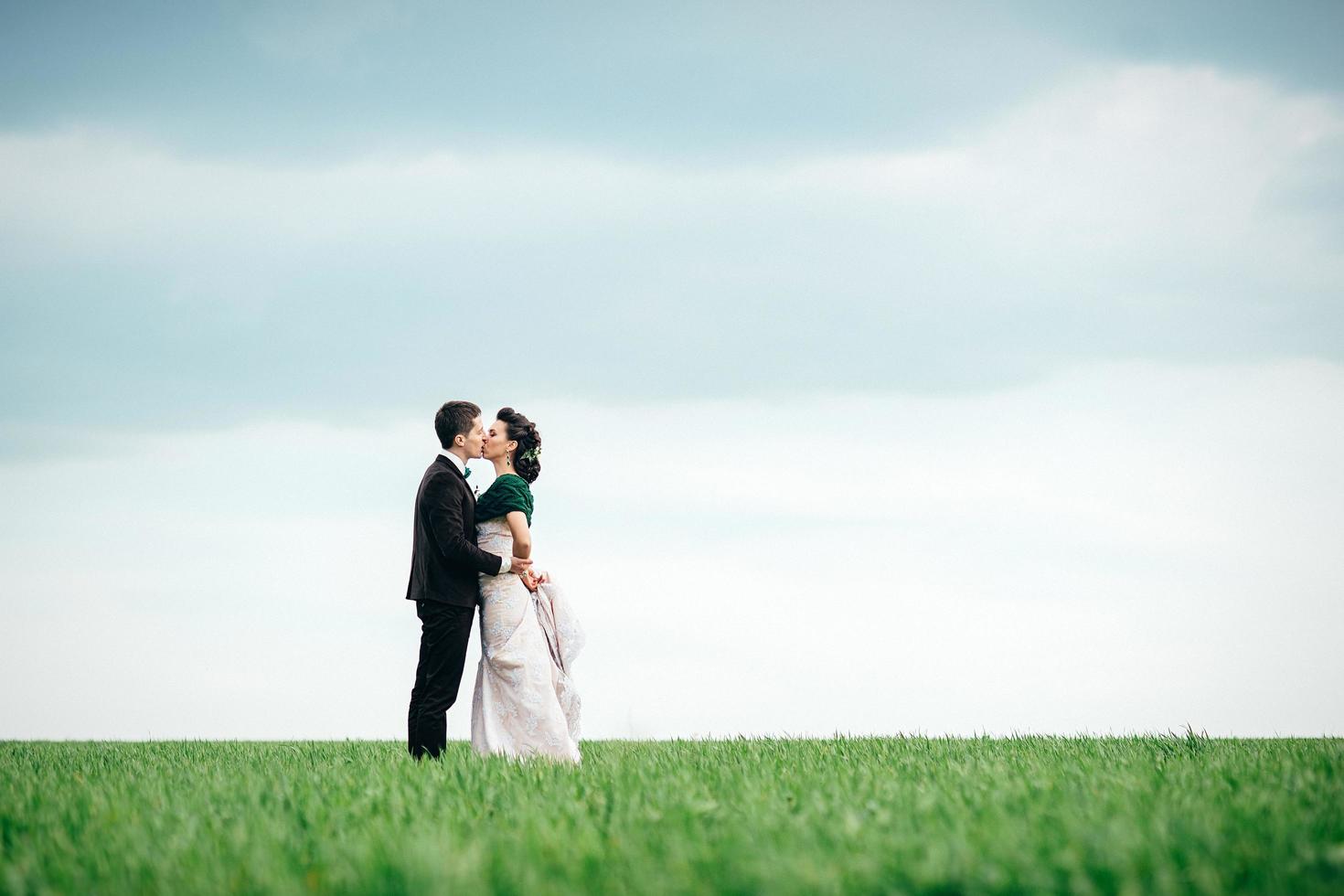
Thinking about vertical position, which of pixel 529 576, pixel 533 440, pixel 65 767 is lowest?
pixel 65 767

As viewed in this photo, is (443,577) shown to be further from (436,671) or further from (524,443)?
(524,443)

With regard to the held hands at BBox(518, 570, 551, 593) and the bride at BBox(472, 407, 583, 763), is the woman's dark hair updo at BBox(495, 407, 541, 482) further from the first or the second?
the held hands at BBox(518, 570, 551, 593)

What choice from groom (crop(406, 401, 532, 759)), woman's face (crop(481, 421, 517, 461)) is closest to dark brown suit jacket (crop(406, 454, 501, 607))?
groom (crop(406, 401, 532, 759))

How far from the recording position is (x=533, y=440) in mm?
8539

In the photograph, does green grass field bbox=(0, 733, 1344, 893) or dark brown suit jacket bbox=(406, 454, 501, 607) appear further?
dark brown suit jacket bbox=(406, 454, 501, 607)

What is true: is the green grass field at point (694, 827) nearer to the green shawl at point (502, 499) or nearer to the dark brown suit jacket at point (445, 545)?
the dark brown suit jacket at point (445, 545)

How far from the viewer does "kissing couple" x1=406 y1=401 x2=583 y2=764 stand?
8.02 meters

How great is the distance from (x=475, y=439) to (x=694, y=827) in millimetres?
4467

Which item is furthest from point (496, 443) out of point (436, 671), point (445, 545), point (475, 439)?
point (436, 671)

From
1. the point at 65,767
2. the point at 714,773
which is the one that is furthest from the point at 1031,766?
the point at 65,767

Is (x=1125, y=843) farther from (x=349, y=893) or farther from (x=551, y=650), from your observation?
(x=551, y=650)

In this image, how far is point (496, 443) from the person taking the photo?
27.6ft

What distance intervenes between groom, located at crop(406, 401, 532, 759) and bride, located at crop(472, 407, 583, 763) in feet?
0.45

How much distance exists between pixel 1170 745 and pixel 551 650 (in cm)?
589
